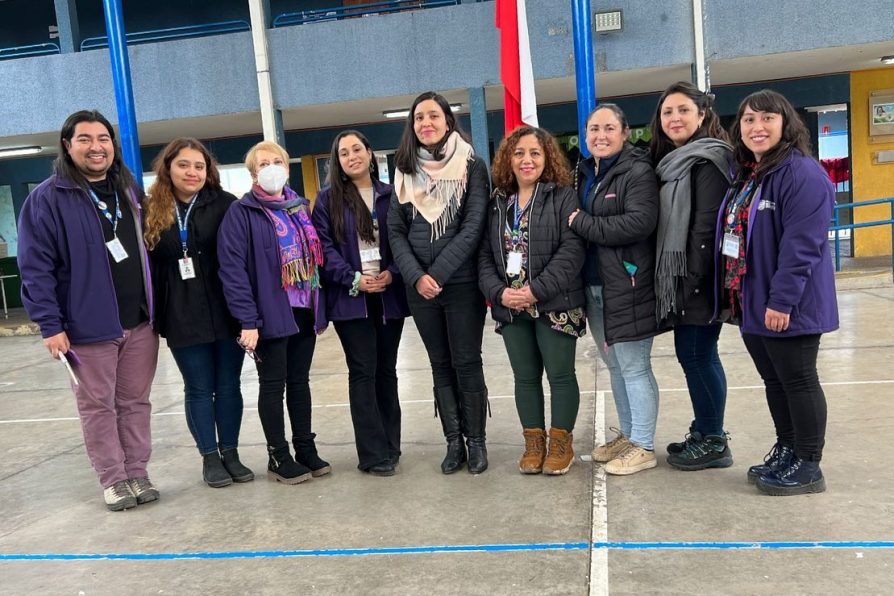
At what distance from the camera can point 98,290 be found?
359 centimetres

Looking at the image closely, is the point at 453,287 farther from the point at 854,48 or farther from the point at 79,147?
the point at 854,48

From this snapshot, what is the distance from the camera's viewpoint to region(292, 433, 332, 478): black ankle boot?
4.02 m

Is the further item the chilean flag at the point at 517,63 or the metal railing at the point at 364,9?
the metal railing at the point at 364,9

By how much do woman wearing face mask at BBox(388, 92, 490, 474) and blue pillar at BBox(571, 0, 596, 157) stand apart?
12.9 ft

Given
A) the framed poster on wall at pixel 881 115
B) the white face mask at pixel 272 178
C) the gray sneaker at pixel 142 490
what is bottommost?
the gray sneaker at pixel 142 490

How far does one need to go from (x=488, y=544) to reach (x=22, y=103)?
38.0 ft

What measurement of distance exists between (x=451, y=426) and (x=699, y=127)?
1902 millimetres

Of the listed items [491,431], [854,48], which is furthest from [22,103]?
[854,48]

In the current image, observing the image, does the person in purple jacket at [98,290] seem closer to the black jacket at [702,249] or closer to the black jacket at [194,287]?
the black jacket at [194,287]

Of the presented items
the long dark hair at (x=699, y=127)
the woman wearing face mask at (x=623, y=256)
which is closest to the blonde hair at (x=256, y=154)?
the woman wearing face mask at (x=623, y=256)

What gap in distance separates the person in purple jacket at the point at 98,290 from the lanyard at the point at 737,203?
9.06 ft

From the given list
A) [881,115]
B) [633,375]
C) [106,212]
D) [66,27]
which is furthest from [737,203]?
[66,27]

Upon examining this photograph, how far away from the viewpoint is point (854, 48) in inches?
406

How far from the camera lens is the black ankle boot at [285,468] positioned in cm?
394
